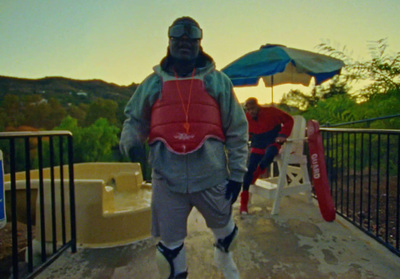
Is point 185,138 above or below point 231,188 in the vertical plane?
above

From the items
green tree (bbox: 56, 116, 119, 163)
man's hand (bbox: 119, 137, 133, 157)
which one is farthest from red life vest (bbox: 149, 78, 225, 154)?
green tree (bbox: 56, 116, 119, 163)

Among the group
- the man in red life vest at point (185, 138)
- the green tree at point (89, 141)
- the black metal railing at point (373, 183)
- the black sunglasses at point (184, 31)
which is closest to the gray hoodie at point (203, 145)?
the man in red life vest at point (185, 138)

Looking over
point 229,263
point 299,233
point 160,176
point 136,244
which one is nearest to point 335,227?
point 299,233

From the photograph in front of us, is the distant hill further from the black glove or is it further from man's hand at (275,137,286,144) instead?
the black glove

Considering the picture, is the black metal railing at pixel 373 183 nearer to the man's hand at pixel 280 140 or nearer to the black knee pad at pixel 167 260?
the man's hand at pixel 280 140

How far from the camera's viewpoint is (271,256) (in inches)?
92.3

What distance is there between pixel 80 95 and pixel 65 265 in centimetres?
5936

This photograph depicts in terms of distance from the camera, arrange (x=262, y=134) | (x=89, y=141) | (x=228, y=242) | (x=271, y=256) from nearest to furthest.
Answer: (x=228, y=242) → (x=271, y=256) → (x=262, y=134) → (x=89, y=141)

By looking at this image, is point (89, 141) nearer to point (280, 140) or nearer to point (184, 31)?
point (280, 140)

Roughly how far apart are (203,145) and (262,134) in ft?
7.78

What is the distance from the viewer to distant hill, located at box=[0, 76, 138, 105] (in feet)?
164

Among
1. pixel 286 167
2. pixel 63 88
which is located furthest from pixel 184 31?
pixel 63 88

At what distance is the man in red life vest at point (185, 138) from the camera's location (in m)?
1.43

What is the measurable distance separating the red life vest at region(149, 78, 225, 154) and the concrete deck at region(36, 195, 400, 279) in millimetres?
1166
